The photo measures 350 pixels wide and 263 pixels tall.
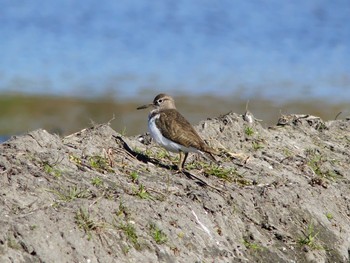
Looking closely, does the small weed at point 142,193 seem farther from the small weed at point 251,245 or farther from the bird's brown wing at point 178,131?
the bird's brown wing at point 178,131

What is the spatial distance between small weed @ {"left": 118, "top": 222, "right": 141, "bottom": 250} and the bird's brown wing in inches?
84.0

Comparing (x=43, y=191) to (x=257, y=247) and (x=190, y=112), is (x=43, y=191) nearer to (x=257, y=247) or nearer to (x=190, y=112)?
(x=257, y=247)

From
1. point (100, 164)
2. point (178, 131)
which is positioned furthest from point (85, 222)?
point (178, 131)

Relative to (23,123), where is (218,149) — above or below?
above

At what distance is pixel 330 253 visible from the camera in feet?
35.2

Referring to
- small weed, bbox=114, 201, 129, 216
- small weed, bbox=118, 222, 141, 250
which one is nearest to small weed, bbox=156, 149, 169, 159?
small weed, bbox=114, 201, 129, 216

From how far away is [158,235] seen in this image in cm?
937

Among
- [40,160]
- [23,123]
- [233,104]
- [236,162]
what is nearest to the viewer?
[40,160]

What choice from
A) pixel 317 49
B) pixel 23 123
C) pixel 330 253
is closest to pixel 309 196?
pixel 330 253

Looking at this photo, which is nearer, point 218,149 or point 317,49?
point 218,149

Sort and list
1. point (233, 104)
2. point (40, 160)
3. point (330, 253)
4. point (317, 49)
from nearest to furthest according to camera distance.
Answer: point (40, 160) < point (330, 253) < point (233, 104) < point (317, 49)

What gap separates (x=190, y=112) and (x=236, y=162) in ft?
37.6

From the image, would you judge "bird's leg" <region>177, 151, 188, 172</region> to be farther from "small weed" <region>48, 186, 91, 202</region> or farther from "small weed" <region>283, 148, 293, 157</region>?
"small weed" <region>48, 186, 91, 202</region>

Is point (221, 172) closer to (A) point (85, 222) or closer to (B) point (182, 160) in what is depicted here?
(B) point (182, 160)
